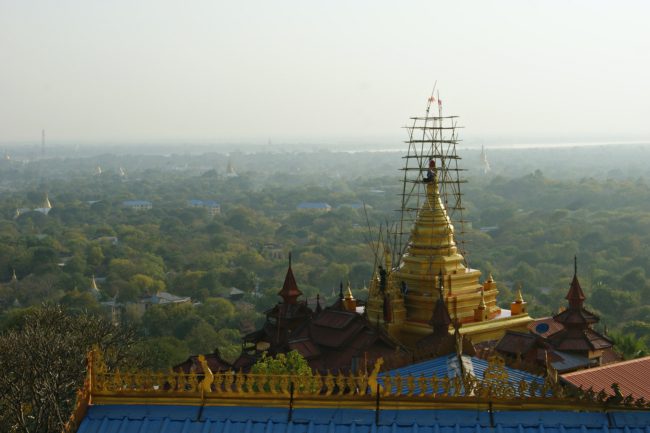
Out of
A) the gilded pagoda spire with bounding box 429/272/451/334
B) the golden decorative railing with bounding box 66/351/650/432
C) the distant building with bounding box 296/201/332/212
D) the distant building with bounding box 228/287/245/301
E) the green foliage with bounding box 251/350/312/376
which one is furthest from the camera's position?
the distant building with bounding box 296/201/332/212

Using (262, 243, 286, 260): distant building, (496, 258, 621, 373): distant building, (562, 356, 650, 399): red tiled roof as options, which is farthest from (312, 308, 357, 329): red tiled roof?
(262, 243, 286, 260): distant building

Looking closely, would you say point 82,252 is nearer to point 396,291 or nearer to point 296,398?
point 396,291

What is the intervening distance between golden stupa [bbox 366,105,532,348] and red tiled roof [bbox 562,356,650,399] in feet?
17.3

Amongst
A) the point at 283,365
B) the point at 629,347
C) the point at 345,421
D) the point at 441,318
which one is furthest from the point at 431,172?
the point at 345,421

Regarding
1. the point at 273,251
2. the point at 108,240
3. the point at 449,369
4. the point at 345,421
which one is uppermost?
the point at 345,421

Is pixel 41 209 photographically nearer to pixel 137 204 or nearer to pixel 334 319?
pixel 137 204

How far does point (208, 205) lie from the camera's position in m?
146

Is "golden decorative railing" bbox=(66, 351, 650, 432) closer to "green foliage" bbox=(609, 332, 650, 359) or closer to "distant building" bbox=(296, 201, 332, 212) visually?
"green foliage" bbox=(609, 332, 650, 359)

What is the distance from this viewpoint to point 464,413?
10164 millimetres

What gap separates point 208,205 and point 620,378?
129 metres

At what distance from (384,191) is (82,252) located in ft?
294

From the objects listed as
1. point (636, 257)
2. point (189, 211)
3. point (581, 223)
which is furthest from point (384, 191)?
point (636, 257)

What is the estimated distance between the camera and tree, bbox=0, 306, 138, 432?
71.2 feet

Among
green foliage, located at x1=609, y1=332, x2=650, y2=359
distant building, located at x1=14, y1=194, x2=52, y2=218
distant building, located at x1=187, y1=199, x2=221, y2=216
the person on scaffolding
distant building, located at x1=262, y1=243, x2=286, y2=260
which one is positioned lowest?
distant building, located at x1=187, y1=199, x2=221, y2=216
